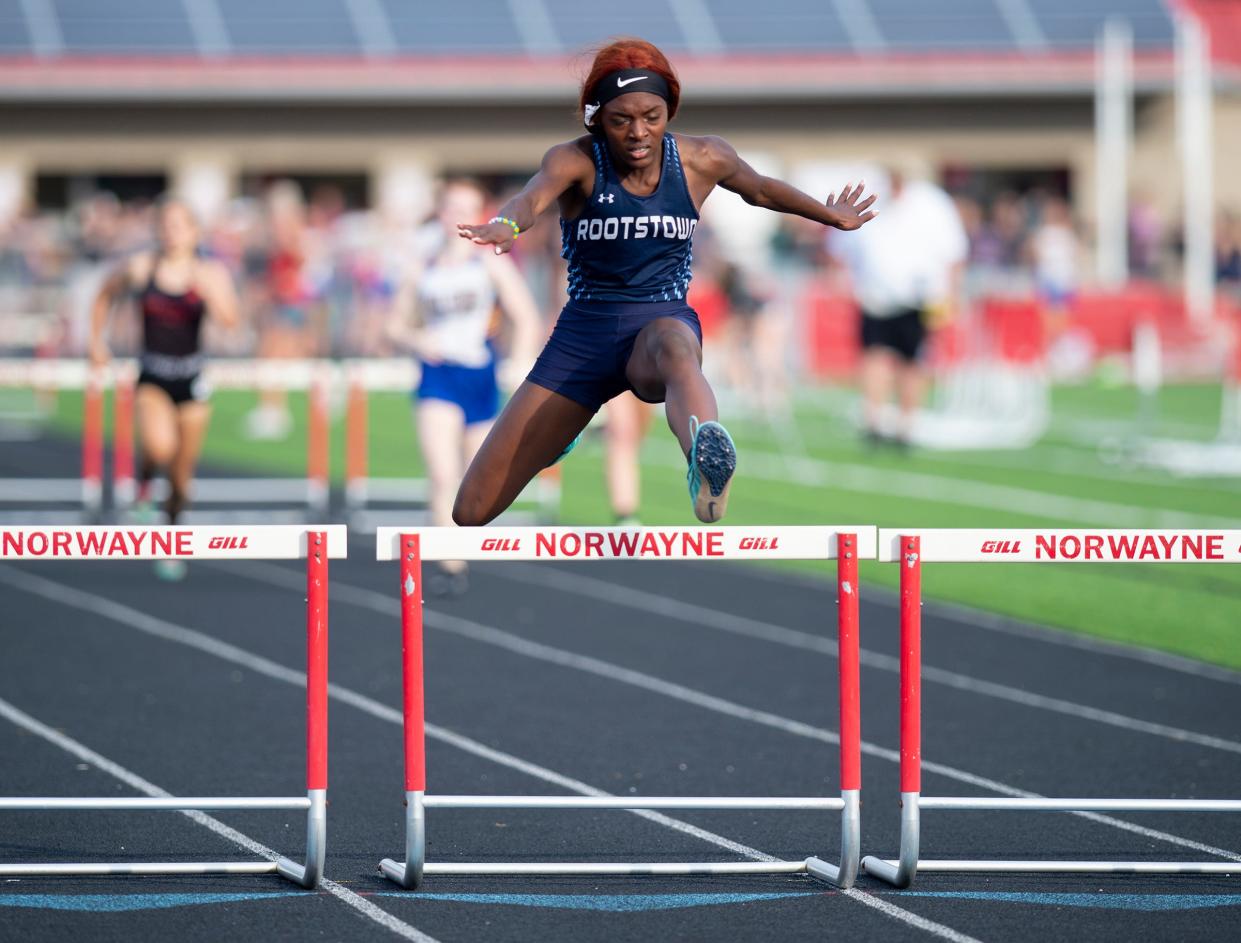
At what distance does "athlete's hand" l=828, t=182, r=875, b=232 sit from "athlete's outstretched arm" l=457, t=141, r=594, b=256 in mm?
854

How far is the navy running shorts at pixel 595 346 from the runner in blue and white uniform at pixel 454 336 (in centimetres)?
476

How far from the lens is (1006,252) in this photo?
31203mm

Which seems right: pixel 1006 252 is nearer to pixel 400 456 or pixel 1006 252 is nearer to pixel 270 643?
pixel 400 456

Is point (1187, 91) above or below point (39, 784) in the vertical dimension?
above

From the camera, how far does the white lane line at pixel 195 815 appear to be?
A: 552 centimetres

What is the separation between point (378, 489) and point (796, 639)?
6.97m

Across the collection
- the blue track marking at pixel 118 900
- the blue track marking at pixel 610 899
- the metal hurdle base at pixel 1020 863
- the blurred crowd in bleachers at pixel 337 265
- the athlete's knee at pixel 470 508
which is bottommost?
the blue track marking at pixel 610 899

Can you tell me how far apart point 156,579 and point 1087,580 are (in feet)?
20.2

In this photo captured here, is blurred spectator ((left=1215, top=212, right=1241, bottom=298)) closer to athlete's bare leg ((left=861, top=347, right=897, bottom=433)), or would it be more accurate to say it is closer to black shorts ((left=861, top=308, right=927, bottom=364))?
athlete's bare leg ((left=861, top=347, right=897, bottom=433))

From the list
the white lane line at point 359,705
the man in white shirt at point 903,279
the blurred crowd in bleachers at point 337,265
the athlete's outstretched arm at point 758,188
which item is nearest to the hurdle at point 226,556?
the white lane line at point 359,705

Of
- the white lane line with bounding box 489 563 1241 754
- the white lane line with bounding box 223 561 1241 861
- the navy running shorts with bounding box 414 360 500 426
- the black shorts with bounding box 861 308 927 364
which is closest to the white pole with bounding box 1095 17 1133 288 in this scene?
the black shorts with bounding box 861 308 927 364

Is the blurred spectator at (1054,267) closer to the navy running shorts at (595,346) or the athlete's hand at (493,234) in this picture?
the navy running shorts at (595,346)

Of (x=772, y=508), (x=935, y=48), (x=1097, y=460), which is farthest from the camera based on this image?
(x=935, y=48)

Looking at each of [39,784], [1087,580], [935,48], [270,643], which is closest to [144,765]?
[39,784]
